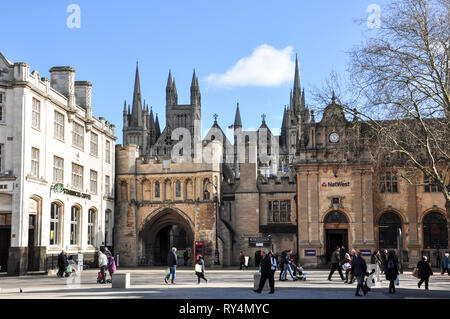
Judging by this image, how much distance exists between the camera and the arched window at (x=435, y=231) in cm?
4141

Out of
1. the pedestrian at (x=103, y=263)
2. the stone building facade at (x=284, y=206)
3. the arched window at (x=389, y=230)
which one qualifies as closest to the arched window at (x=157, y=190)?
the stone building facade at (x=284, y=206)

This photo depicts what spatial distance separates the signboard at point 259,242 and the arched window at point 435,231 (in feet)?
37.2

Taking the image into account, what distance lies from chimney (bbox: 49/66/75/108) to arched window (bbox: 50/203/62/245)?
25.9ft

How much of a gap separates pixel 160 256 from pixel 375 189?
1923 centimetres

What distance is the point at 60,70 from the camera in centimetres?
4144

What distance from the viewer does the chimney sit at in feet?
135

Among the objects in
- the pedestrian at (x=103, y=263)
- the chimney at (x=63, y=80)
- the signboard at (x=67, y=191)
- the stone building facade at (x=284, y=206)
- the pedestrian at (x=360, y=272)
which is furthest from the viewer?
the stone building facade at (x=284, y=206)

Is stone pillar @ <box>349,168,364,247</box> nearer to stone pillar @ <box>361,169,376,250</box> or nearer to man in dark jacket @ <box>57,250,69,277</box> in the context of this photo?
stone pillar @ <box>361,169,376,250</box>

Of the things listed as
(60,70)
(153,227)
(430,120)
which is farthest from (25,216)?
(430,120)

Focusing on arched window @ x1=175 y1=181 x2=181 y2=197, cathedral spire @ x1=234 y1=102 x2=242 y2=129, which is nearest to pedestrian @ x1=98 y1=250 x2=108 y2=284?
arched window @ x1=175 y1=181 x2=181 y2=197

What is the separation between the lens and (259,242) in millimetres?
45656

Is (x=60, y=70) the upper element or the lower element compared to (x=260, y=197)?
upper

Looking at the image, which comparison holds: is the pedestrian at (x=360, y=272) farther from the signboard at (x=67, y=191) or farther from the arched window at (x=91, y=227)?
the arched window at (x=91, y=227)

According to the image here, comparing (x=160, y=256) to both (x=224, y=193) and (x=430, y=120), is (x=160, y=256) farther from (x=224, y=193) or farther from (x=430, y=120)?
(x=430, y=120)
